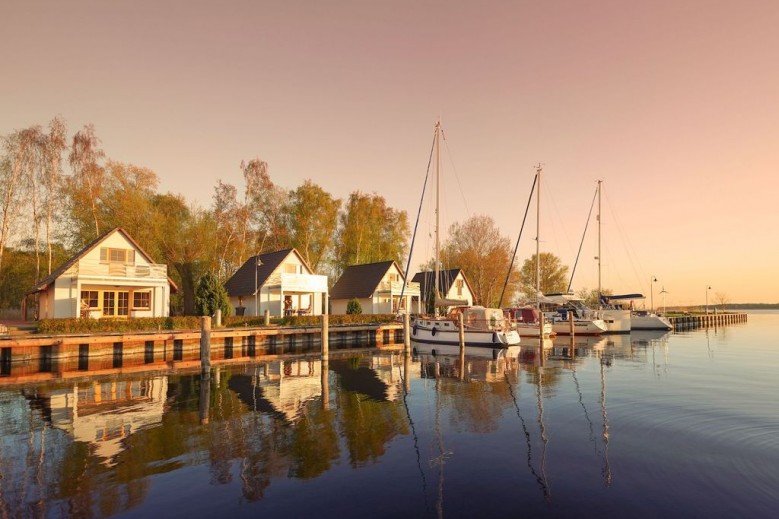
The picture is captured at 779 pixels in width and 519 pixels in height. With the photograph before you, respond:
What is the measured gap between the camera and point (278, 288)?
144ft

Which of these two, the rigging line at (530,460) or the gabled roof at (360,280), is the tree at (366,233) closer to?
the gabled roof at (360,280)

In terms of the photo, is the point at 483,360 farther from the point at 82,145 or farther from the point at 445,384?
the point at 82,145

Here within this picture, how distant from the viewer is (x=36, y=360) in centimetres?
2411

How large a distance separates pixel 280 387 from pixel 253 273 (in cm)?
2876

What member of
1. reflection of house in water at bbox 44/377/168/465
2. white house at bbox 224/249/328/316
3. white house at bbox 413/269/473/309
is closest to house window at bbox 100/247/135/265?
white house at bbox 224/249/328/316

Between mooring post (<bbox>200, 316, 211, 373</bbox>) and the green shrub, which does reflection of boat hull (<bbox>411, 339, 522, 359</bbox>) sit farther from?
mooring post (<bbox>200, 316, 211, 373</bbox>)

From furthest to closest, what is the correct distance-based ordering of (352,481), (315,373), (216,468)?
(315,373), (216,468), (352,481)

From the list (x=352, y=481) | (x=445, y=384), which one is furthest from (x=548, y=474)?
(x=445, y=384)

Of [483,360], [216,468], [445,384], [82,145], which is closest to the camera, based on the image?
[216,468]

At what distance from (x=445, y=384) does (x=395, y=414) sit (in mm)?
5470

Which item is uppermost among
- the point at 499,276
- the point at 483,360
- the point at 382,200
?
the point at 382,200

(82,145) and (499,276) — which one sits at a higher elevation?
(82,145)

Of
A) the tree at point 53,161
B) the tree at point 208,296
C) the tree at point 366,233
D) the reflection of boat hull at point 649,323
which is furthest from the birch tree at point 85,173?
the reflection of boat hull at point 649,323

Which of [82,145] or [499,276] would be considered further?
[499,276]
